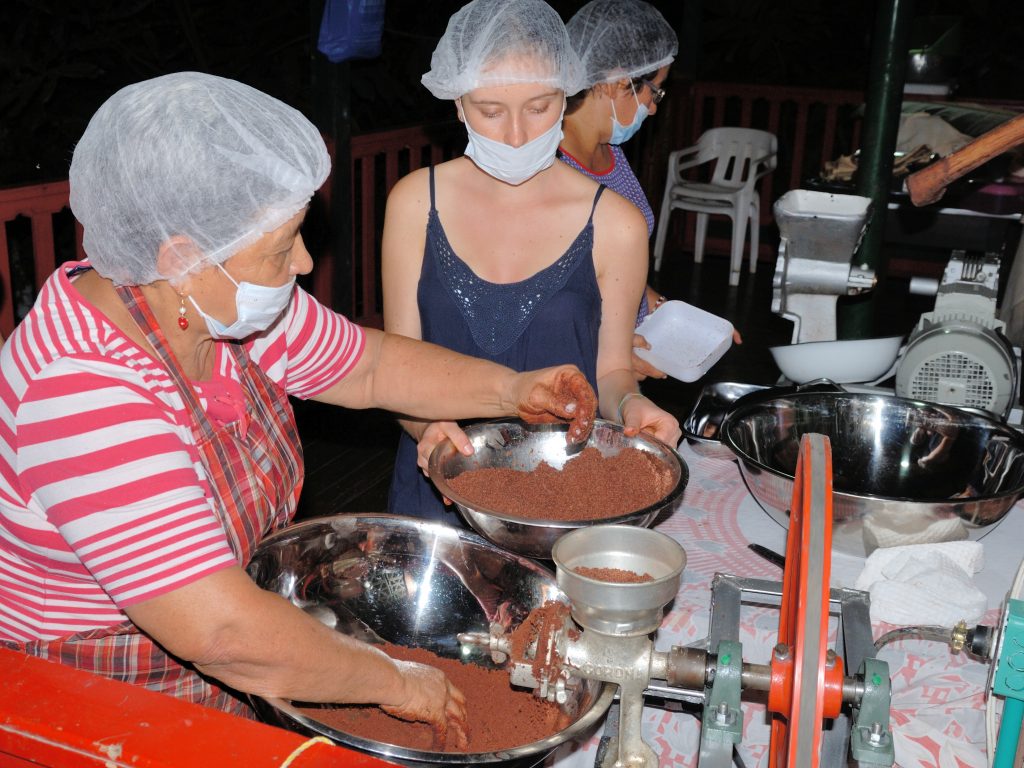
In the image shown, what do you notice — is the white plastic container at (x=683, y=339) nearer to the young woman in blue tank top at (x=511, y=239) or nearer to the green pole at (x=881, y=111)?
the young woman in blue tank top at (x=511, y=239)

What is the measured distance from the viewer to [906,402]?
75.4 inches

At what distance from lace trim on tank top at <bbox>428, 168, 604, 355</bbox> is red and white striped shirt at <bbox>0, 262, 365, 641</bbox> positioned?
88cm

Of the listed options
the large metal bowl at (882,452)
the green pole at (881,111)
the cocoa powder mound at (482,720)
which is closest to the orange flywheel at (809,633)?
the cocoa powder mound at (482,720)

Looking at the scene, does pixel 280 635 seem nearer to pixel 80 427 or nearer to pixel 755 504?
pixel 80 427

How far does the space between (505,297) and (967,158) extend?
0.94 meters

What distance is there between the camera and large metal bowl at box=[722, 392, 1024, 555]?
5.37ft

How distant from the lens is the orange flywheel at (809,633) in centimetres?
90

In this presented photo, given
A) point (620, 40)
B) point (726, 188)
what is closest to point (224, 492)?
point (620, 40)

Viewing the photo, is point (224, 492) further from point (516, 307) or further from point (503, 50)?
point (503, 50)

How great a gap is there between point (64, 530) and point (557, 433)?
0.90m

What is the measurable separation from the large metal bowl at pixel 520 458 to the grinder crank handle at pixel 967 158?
800 millimetres

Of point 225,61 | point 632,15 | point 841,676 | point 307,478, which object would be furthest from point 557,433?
point 225,61

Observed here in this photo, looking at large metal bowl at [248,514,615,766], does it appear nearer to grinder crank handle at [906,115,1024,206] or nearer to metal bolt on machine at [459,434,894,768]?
metal bolt on machine at [459,434,894,768]

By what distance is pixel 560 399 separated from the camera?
176 centimetres
